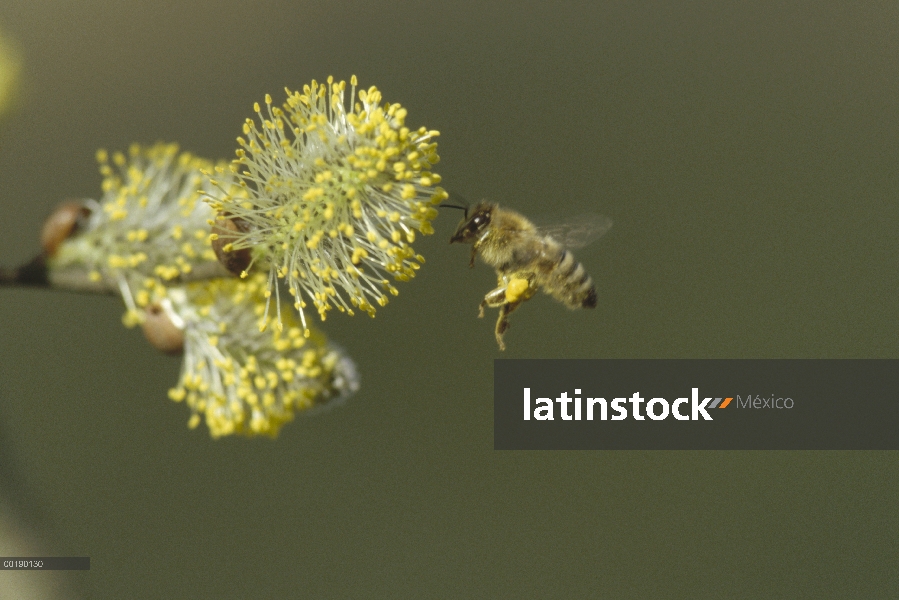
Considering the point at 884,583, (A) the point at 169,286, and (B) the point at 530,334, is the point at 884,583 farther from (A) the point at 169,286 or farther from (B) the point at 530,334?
(A) the point at 169,286

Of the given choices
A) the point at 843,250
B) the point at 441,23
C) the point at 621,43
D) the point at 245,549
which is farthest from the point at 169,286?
the point at 843,250

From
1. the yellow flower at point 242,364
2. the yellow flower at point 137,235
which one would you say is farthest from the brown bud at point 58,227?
the yellow flower at point 242,364

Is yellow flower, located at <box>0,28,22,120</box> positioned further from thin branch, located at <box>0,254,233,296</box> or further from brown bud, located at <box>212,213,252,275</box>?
brown bud, located at <box>212,213,252,275</box>

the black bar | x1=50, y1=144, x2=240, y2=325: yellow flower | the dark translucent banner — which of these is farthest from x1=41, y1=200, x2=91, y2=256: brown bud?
the dark translucent banner

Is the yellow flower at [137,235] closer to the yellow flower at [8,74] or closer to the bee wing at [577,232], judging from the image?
the yellow flower at [8,74]

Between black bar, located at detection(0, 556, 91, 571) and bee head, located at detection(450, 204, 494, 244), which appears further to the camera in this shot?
black bar, located at detection(0, 556, 91, 571)

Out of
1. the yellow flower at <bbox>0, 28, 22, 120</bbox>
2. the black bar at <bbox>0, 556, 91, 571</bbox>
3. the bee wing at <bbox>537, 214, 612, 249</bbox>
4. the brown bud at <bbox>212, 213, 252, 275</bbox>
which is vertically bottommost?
the black bar at <bbox>0, 556, 91, 571</bbox>
